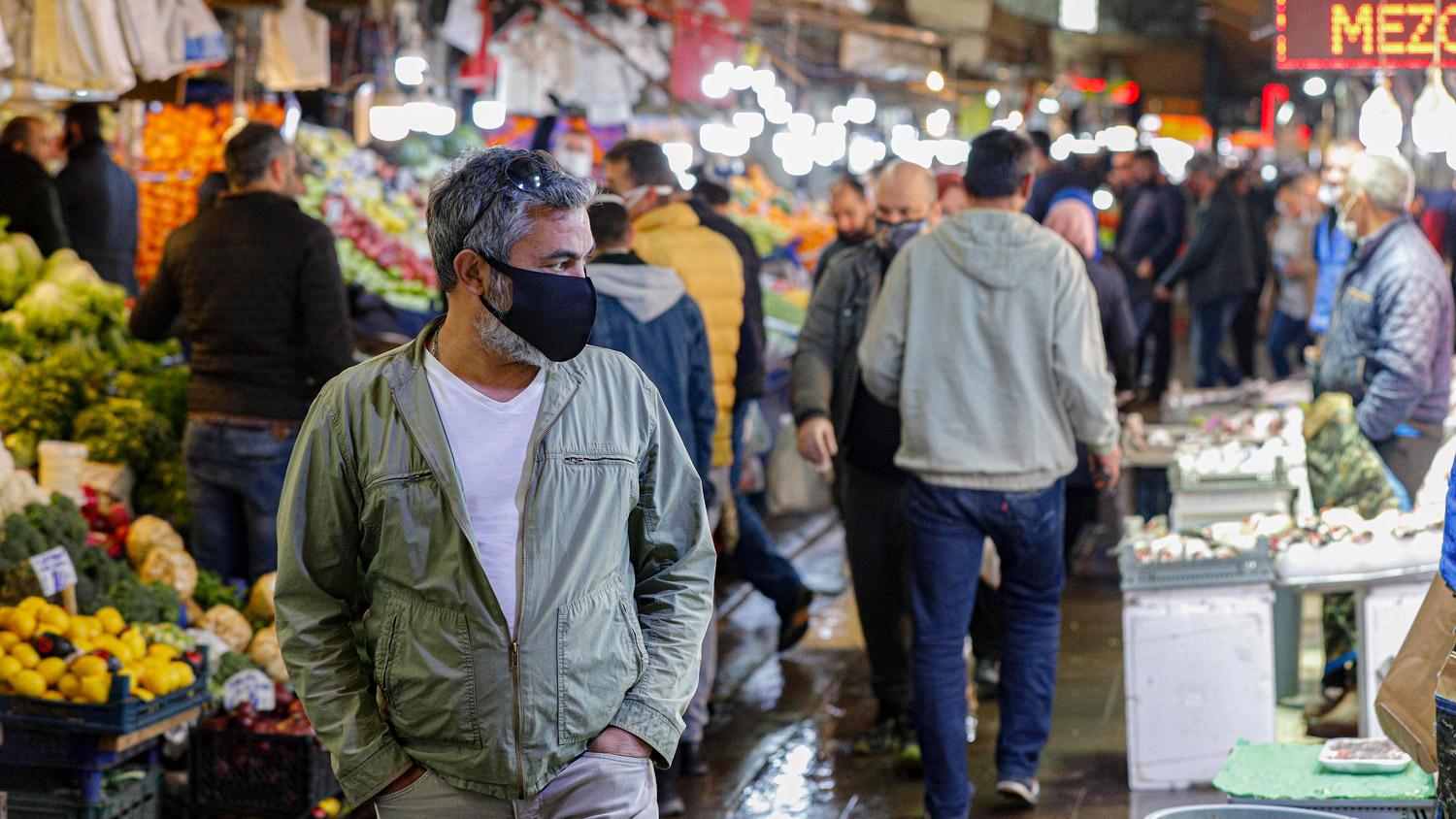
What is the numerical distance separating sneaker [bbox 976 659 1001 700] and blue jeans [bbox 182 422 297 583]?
2.76 m

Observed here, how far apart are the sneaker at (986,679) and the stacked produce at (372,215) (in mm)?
3922

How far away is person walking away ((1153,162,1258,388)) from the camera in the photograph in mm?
14898

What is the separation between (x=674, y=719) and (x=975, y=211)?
263 centimetres

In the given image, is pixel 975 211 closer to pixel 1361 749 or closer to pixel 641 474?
pixel 1361 749

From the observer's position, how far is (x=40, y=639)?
15.8ft

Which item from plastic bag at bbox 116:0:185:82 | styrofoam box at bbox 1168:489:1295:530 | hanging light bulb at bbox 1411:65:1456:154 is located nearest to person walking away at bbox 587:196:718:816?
styrofoam box at bbox 1168:489:1295:530

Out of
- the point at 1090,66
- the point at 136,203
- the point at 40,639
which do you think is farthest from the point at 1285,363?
the point at 1090,66

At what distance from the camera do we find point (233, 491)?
614cm

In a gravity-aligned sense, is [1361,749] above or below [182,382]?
below

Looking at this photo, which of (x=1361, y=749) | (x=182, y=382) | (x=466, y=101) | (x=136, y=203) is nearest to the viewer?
(x=1361, y=749)

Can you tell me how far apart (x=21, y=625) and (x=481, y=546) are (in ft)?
8.51

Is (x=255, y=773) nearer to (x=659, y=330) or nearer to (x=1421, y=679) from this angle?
(x=659, y=330)

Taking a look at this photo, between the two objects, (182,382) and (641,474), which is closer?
(641,474)

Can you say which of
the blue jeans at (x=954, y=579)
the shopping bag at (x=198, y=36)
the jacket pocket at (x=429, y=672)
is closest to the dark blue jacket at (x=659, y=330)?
the blue jeans at (x=954, y=579)
